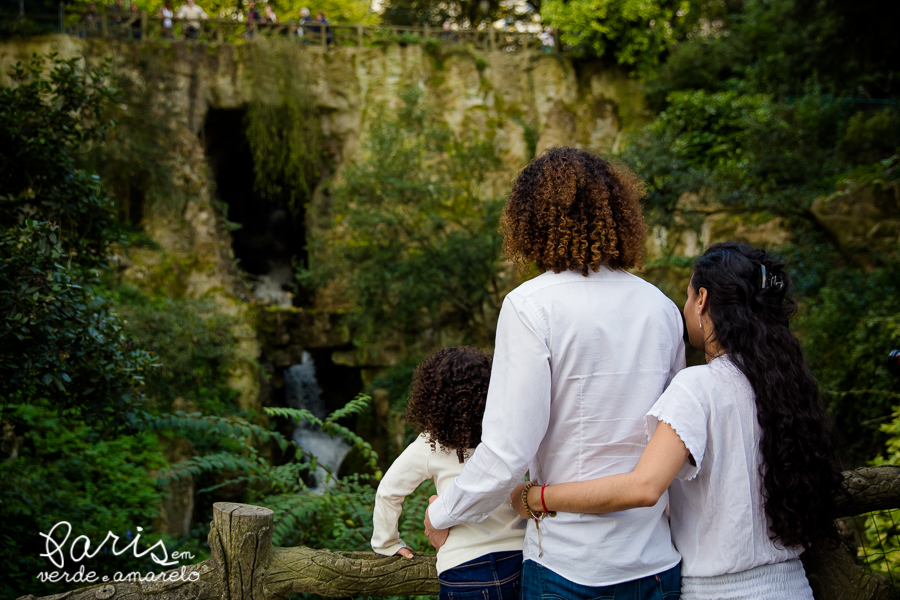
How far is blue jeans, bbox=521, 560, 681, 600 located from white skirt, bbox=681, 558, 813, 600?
0.13 feet

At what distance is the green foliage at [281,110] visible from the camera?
14.2 meters

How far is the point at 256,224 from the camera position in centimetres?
1827

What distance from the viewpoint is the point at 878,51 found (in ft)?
35.5

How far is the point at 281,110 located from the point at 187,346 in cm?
730

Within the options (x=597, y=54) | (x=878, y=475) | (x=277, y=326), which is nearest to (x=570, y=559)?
(x=878, y=475)

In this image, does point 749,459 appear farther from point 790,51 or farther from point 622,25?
point 622,25

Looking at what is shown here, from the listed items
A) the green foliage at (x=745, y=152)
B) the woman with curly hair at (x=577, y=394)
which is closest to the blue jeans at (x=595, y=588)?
the woman with curly hair at (x=577, y=394)

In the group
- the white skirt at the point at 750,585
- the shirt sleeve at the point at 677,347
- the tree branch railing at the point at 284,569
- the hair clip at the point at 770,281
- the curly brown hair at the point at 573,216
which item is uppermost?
the curly brown hair at the point at 573,216

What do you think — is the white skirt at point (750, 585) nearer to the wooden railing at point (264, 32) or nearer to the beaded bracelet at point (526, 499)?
the beaded bracelet at point (526, 499)

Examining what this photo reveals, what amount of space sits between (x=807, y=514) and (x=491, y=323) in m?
10.1

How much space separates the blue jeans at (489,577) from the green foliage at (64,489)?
2.99 metres

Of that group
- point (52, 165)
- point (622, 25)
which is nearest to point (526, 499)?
point (52, 165)

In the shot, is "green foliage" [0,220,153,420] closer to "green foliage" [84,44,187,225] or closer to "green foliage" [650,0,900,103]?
"green foliage" [84,44,187,225]

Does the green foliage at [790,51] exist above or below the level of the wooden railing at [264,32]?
below
